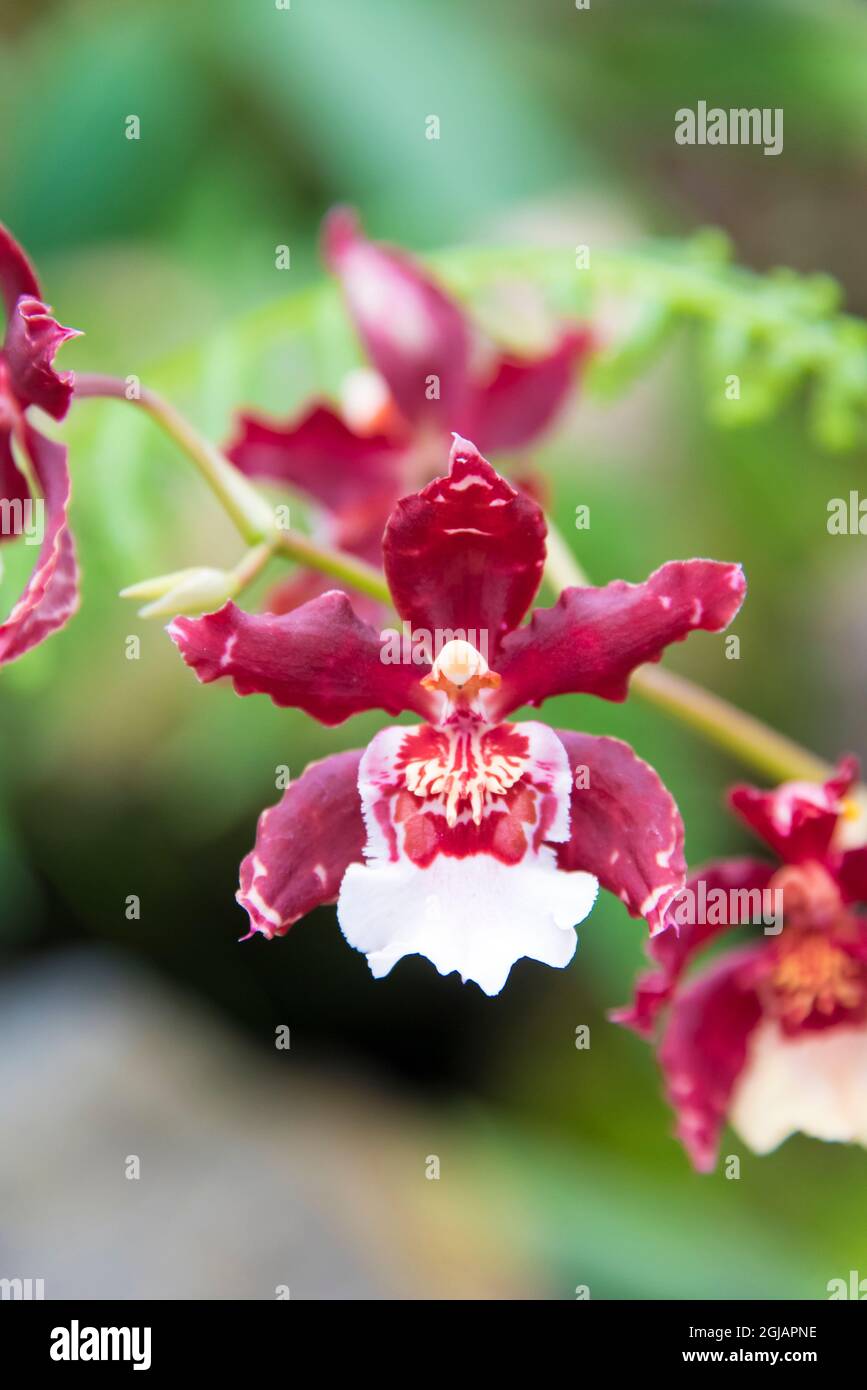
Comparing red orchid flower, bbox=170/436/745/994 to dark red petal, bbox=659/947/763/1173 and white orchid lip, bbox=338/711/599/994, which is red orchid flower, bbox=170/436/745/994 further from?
dark red petal, bbox=659/947/763/1173

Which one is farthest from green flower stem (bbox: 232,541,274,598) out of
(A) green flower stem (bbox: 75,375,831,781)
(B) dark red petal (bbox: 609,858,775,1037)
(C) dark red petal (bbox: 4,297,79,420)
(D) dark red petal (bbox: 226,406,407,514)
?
(D) dark red petal (bbox: 226,406,407,514)

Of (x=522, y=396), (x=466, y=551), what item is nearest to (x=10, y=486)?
(x=466, y=551)

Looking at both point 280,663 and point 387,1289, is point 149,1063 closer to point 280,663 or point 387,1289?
point 387,1289

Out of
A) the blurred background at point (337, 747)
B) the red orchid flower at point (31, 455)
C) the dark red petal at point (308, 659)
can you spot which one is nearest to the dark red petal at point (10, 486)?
the red orchid flower at point (31, 455)

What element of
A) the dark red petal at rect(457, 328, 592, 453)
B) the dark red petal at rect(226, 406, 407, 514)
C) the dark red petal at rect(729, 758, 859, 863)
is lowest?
the dark red petal at rect(729, 758, 859, 863)

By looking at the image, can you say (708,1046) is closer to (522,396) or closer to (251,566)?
(251,566)

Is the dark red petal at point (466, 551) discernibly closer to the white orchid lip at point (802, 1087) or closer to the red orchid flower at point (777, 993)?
the red orchid flower at point (777, 993)
